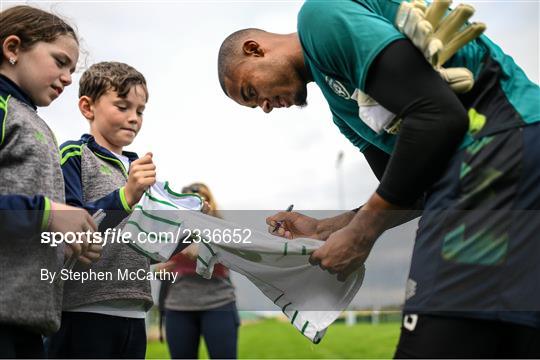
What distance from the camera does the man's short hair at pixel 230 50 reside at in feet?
6.49

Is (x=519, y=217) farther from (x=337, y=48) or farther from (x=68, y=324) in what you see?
(x=68, y=324)

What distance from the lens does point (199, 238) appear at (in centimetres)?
219

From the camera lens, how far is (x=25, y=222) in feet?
5.90

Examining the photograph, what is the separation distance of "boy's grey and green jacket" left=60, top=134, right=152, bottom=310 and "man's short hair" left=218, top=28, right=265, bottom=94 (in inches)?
24.4

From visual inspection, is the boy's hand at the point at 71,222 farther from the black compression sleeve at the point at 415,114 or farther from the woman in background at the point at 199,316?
the woman in background at the point at 199,316

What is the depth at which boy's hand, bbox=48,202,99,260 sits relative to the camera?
6.12ft

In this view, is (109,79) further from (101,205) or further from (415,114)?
(415,114)

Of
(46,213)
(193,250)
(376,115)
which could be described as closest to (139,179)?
(193,250)

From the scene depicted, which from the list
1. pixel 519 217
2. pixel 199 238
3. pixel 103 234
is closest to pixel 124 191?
pixel 103 234

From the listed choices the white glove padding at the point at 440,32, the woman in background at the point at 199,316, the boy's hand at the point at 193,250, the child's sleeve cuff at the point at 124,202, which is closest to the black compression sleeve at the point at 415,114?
the white glove padding at the point at 440,32

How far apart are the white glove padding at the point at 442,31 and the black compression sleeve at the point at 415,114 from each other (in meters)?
0.03

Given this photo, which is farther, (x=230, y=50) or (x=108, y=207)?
(x=108, y=207)

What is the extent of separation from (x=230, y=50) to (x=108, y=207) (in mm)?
749

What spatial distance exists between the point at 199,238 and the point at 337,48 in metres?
0.91
